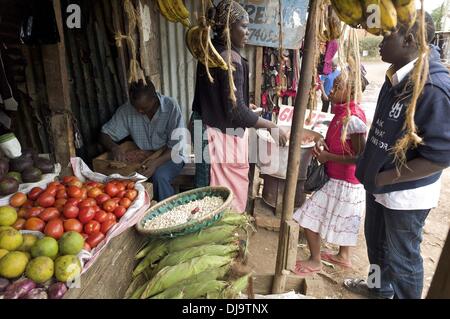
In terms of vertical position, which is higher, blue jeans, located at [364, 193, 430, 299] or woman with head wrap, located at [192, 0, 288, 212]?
woman with head wrap, located at [192, 0, 288, 212]

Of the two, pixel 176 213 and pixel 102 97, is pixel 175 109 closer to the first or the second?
pixel 102 97

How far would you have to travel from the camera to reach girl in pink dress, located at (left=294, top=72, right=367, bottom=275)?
8.77ft

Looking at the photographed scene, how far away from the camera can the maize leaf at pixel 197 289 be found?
1673 millimetres

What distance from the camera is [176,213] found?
2.27 meters

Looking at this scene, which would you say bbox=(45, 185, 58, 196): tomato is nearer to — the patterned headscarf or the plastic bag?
the patterned headscarf

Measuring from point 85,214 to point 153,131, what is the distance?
1.87 meters

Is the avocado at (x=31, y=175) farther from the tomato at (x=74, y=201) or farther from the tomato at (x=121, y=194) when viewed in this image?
the tomato at (x=121, y=194)

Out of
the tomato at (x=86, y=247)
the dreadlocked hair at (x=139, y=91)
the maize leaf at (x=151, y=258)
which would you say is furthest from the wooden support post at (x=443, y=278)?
the dreadlocked hair at (x=139, y=91)

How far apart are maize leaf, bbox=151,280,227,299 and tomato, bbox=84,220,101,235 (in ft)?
1.83

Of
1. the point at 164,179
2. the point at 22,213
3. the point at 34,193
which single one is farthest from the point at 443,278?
the point at 164,179

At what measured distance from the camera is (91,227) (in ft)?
6.36

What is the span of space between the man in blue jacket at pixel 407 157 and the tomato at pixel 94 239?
1.80 meters

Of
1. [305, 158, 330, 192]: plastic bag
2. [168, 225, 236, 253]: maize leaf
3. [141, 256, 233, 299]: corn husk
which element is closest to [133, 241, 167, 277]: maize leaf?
[168, 225, 236, 253]: maize leaf
